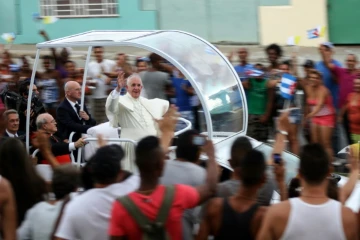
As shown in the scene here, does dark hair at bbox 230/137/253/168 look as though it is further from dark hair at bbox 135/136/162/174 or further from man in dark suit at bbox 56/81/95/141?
man in dark suit at bbox 56/81/95/141

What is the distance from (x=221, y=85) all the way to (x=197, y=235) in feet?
14.5

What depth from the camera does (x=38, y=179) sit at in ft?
19.6

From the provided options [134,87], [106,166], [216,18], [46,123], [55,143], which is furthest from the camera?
[216,18]

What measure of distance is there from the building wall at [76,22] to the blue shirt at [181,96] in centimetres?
840

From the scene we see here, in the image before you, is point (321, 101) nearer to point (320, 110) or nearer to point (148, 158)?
point (320, 110)

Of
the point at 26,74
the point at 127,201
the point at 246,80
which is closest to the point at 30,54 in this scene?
the point at 26,74

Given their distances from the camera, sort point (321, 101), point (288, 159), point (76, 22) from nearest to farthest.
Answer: point (288, 159), point (321, 101), point (76, 22)

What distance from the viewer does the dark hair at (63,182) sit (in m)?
5.49

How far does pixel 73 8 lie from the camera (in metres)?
19.9

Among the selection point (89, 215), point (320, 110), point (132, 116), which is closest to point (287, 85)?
point (320, 110)

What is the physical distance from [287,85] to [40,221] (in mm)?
5866

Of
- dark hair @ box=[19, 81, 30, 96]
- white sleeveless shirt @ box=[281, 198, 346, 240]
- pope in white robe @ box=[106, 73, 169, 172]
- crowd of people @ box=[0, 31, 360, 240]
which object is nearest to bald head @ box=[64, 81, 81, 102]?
pope in white robe @ box=[106, 73, 169, 172]

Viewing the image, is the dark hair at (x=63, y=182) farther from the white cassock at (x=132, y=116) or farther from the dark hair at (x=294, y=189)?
the white cassock at (x=132, y=116)

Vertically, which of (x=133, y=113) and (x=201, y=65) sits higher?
(x=201, y=65)
